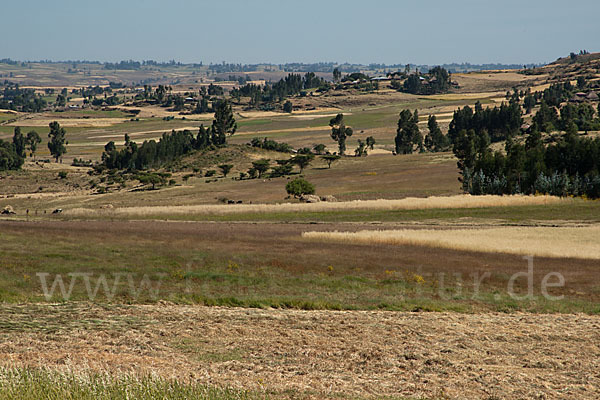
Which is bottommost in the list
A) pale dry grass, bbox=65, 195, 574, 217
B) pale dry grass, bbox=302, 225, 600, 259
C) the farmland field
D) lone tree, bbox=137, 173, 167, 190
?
lone tree, bbox=137, 173, 167, 190

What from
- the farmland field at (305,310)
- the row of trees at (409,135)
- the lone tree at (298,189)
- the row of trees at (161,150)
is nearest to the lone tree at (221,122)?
the row of trees at (161,150)

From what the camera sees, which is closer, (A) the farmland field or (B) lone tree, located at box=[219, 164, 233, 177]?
(A) the farmland field

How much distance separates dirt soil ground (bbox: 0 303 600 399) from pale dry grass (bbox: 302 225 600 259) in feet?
50.4

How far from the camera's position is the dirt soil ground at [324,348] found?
583 inches

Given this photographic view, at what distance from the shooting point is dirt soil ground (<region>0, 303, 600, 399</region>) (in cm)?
1480

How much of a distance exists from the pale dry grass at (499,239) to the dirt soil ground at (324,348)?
15.4 metres

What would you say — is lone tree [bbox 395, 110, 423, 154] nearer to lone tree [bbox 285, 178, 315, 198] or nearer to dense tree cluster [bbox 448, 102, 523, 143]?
dense tree cluster [bbox 448, 102, 523, 143]

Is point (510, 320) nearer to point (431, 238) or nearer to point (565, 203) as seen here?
point (431, 238)

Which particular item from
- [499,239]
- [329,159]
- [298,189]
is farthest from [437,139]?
[499,239]

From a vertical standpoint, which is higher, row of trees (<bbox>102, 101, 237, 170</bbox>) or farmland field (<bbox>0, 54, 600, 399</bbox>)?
farmland field (<bbox>0, 54, 600, 399</bbox>)

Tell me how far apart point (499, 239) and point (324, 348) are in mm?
30213

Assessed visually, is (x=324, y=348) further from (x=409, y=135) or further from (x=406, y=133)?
(x=409, y=135)

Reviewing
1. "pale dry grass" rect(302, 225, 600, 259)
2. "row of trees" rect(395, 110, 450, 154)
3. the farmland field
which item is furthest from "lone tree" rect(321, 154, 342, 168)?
"pale dry grass" rect(302, 225, 600, 259)

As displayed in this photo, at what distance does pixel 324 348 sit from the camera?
18.6 meters
